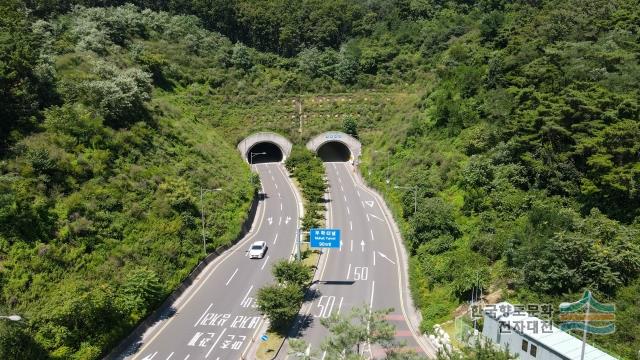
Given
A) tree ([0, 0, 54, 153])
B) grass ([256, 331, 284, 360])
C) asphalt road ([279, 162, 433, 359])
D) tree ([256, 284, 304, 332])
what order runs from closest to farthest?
grass ([256, 331, 284, 360]), tree ([256, 284, 304, 332]), asphalt road ([279, 162, 433, 359]), tree ([0, 0, 54, 153])

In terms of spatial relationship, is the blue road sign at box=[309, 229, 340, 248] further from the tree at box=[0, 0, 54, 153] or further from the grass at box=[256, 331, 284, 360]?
the tree at box=[0, 0, 54, 153]

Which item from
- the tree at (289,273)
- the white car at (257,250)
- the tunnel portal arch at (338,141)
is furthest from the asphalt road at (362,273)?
the tunnel portal arch at (338,141)

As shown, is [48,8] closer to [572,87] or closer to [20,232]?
[20,232]

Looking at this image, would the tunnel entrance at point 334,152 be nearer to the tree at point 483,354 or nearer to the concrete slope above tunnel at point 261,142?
the concrete slope above tunnel at point 261,142

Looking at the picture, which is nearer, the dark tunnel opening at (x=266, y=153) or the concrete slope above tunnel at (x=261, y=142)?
the concrete slope above tunnel at (x=261, y=142)

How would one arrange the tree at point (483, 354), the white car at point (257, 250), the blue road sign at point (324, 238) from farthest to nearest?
1. the white car at point (257, 250)
2. the blue road sign at point (324, 238)
3. the tree at point (483, 354)

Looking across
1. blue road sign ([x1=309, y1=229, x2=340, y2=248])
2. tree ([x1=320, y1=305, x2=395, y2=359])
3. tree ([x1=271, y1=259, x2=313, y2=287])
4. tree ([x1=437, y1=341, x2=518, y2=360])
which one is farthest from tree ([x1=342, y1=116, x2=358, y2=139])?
tree ([x1=437, y1=341, x2=518, y2=360])
